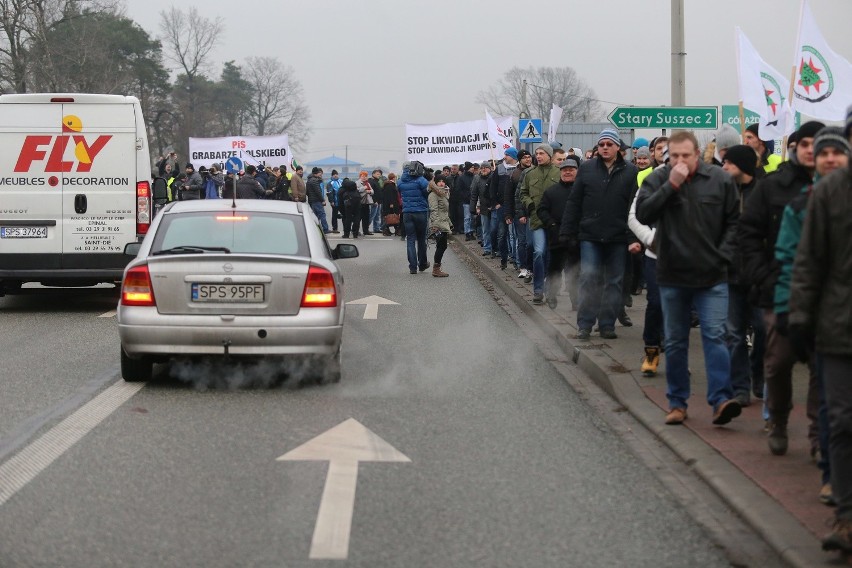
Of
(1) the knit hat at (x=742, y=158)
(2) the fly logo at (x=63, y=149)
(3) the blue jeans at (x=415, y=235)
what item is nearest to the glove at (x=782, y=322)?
(1) the knit hat at (x=742, y=158)

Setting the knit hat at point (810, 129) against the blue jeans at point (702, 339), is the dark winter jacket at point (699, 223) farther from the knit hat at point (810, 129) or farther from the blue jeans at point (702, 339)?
the knit hat at point (810, 129)

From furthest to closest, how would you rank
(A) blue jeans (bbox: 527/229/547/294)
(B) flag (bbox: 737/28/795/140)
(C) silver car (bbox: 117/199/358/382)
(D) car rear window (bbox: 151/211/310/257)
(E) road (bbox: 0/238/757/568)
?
(A) blue jeans (bbox: 527/229/547/294) → (B) flag (bbox: 737/28/795/140) → (D) car rear window (bbox: 151/211/310/257) → (C) silver car (bbox: 117/199/358/382) → (E) road (bbox: 0/238/757/568)

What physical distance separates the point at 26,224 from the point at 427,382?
688 centimetres

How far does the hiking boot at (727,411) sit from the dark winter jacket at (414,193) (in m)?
14.0

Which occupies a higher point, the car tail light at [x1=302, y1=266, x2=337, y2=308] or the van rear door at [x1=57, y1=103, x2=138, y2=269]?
the van rear door at [x1=57, y1=103, x2=138, y2=269]

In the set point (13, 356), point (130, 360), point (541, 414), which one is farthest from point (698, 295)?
point (13, 356)

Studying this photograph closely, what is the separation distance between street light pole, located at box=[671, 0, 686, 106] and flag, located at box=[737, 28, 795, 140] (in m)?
3.21

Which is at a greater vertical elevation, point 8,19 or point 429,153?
point 8,19

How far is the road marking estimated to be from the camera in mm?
6605

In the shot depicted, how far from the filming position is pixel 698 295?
26.0 ft

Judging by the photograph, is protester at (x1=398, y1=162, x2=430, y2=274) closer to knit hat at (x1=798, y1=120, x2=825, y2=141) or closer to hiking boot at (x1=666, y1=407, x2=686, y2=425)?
hiking boot at (x1=666, y1=407, x2=686, y2=425)

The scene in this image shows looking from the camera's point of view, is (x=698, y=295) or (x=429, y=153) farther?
(x=429, y=153)

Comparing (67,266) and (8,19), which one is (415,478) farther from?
(8,19)

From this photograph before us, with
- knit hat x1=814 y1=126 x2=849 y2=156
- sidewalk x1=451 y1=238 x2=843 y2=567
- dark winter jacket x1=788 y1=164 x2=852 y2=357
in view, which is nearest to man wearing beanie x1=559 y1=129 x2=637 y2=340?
sidewalk x1=451 y1=238 x2=843 y2=567
